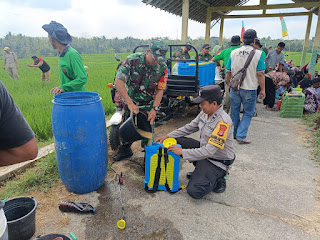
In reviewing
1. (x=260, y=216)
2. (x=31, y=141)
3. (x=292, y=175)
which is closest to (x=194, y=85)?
(x=292, y=175)

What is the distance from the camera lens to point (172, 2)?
25.0ft

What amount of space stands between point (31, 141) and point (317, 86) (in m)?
6.99

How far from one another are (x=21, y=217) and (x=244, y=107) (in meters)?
3.57

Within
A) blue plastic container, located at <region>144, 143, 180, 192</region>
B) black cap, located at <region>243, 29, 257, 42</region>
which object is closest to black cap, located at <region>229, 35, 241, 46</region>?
black cap, located at <region>243, 29, 257, 42</region>

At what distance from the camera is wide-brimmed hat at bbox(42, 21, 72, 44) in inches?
100

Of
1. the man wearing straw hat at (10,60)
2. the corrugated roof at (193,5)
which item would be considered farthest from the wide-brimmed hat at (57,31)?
the man wearing straw hat at (10,60)

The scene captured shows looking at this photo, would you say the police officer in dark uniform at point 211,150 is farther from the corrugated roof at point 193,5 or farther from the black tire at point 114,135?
the corrugated roof at point 193,5

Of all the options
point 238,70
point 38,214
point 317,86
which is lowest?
point 38,214

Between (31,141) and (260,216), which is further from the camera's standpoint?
(260,216)

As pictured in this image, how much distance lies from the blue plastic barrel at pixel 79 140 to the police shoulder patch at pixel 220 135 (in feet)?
3.89

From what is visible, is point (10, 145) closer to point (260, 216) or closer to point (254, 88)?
point (260, 216)

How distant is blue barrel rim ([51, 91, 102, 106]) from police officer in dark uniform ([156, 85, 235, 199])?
890 millimetres

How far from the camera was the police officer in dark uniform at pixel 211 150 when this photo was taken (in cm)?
239

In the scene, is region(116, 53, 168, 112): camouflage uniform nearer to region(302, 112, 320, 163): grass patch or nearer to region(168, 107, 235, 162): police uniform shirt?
region(168, 107, 235, 162): police uniform shirt
